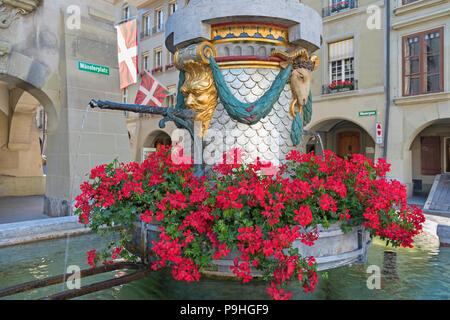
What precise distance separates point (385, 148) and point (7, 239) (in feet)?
43.6

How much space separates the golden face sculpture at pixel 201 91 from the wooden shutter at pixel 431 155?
46.1 feet

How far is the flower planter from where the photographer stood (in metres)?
2.53

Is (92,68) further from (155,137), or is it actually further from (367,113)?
(155,137)

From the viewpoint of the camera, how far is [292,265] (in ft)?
7.11

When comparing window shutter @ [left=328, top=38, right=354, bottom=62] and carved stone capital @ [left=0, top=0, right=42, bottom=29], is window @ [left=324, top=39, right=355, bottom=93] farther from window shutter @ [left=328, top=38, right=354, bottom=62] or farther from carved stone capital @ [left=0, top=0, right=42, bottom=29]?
carved stone capital @ [left=0, top=0, right=42, bottom=29]

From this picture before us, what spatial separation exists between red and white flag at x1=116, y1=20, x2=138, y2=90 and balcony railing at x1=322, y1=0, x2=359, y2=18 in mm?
9262

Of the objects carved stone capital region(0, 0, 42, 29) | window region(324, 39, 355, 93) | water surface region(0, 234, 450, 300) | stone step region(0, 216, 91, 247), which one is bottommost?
water surface region(0, 234, 450, 300)

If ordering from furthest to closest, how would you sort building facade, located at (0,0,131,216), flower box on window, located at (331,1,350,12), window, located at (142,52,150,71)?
1. window, located at (142,52,150,71)
2. flower box on window, located at (331,1,350,12)
3. building facade, located at (0,0,131,216)

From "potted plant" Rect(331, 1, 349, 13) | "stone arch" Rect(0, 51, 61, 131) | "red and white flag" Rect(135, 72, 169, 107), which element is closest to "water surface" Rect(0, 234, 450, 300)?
"stone arch" Rect(0, 51, 61, 131)

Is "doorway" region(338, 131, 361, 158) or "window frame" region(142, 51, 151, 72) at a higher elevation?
"window frame" region(142, 51, 151, 72)

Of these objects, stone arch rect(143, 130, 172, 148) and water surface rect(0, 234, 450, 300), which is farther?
stone arch rect(143, 130, 172, 148)

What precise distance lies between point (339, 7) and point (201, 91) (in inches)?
550
